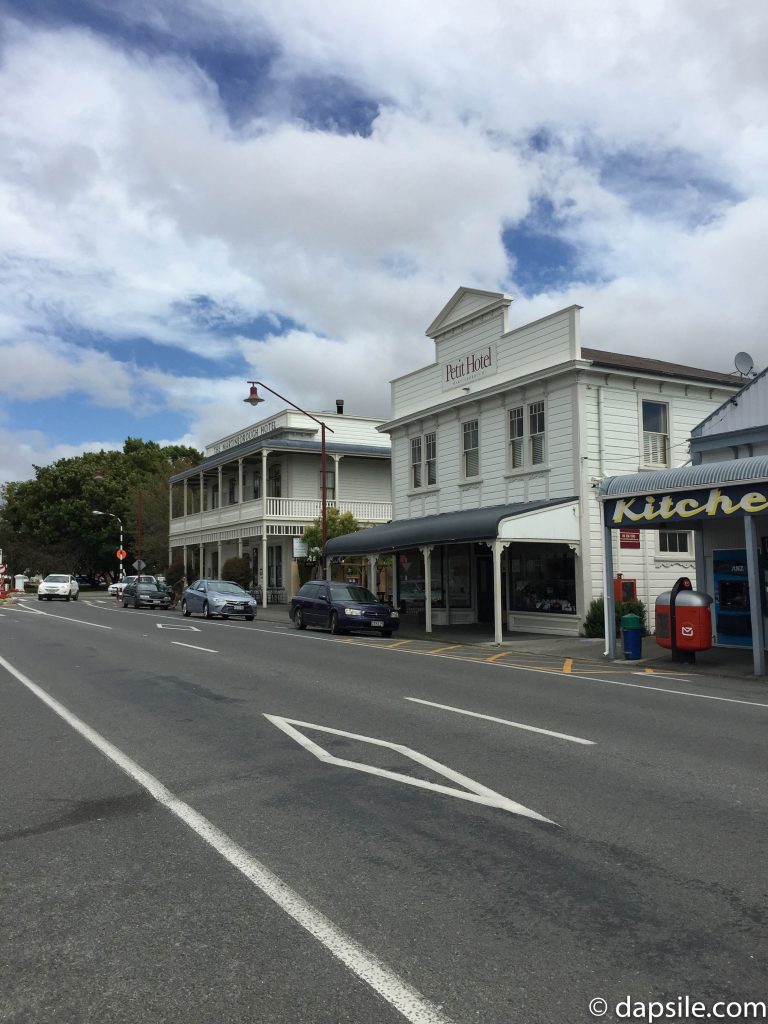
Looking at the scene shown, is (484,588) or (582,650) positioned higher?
(484,588)

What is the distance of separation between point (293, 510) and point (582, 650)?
23.5 m

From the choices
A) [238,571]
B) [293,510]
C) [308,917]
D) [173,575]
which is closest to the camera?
[308,917]

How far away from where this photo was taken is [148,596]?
40.8m

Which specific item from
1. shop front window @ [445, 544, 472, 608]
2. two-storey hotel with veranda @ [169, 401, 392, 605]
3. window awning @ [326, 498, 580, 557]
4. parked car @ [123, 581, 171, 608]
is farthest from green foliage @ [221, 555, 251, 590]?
window awning @ [326, 498, 580, 557]

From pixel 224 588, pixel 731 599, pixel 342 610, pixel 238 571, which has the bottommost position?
pixel 342 610

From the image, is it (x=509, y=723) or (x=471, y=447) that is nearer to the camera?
(x=509, y=723)

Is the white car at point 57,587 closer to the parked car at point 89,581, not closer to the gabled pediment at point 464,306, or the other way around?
the gabled pediment at point 464,306

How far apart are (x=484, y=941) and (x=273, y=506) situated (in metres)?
37.8

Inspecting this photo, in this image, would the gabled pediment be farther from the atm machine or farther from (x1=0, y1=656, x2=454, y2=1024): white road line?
(x1=0, y1=656, x2=454, y2=1024): white road line

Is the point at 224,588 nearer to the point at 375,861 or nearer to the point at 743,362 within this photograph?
the point at 743,362

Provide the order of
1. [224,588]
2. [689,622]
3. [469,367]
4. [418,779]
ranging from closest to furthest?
[418,779] < [689,622] < [469,367] < [224,588]

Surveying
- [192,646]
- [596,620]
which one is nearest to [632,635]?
[596,620]

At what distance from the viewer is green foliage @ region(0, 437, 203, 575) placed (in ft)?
258

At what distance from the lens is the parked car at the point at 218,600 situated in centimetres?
3097
